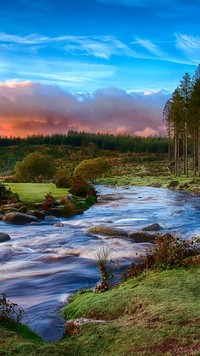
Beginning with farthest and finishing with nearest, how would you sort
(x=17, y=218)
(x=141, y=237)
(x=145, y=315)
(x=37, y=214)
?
(x=37, y=214) < (x=17, y=218) < (x=141, y=237) < (x=145, y=315)

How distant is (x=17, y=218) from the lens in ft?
84.8

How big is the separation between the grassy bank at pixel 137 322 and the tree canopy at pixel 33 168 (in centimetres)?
6167

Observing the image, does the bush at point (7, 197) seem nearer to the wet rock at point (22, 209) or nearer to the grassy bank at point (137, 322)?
the wet rock at point (22, 209)

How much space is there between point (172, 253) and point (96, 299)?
238cm

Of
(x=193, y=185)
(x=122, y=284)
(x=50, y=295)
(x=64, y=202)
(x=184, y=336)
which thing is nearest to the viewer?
(x=184, y=336)

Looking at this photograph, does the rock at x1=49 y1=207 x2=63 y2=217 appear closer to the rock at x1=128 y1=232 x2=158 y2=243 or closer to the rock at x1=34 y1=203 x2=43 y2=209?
the rock at x1=34 y1=203 x2=43 y2=209

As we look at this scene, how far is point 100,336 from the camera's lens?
7531 millimetres

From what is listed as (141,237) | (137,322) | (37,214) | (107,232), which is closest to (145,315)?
(137,322)

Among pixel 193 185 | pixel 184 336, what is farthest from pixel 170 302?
pixel 193 185

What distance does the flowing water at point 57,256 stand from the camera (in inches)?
447

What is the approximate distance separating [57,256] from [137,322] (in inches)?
379

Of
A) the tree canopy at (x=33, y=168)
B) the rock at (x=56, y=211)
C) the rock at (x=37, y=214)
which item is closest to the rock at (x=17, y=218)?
the rock at (x=37, y=214)

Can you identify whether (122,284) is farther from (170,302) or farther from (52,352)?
(52,352)

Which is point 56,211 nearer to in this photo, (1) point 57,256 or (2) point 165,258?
(1) point 57,256
